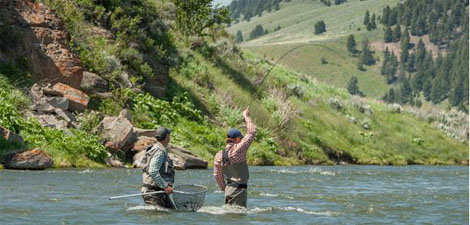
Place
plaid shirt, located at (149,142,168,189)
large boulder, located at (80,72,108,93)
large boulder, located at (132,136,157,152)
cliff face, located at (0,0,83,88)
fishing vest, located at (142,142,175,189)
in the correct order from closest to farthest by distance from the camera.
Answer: plaid shirt, located at (149,142,168,189) → fishing vest, located at (142,142,175,189) → large boulder, located at (132,136,157,152) → cliff face, located at (0,0,83,88) → large boulder, located at (80,72,108,93)

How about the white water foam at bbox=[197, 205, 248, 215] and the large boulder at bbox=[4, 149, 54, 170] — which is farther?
the large boulder at bbox=[4, 149, 54, 170]

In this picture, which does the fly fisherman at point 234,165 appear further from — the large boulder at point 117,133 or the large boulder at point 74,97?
the large boulder at point 74,97

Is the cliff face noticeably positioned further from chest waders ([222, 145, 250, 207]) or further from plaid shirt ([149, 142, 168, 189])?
plaid shirt ([149, 142, 168, 189])

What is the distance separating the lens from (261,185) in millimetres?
22750

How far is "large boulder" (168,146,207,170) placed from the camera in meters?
27.4

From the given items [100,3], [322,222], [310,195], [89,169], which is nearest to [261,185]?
[310,195]

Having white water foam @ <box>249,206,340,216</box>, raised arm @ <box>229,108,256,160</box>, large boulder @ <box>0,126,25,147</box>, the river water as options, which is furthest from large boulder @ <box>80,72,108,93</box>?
raised arm @ <box>229,108,256,160</box>

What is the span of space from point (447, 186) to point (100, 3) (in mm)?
17147

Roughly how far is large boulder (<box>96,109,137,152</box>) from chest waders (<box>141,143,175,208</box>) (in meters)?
11.6

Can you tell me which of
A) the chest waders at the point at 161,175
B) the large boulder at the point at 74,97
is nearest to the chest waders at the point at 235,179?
the chest waders at the point at 161,175

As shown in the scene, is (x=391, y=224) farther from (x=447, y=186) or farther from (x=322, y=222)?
(x=447, y=186)

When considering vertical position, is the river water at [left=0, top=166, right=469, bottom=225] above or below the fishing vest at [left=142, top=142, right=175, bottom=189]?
below

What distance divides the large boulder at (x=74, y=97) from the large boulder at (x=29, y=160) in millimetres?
4506

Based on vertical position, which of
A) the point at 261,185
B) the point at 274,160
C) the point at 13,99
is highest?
the point at 13,99
